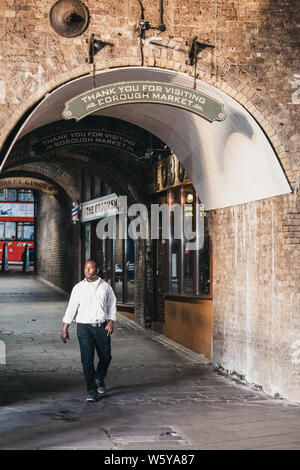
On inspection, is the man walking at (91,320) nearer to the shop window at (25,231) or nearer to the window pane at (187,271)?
the window pane at (187,271)

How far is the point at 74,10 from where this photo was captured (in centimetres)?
805

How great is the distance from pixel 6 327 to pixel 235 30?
8.83 metres

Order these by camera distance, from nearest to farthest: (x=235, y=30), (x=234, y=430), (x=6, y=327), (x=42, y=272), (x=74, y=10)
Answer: (x=234, y=430), (x=74, y=10), (x=235, y=30), (x=6, y=327), (x=42, y=272)

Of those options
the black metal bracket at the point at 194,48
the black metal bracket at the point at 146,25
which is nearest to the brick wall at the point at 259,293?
the black metal bracket at the point at 194,48

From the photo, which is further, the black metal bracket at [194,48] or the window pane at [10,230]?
the window pane at [10,230]

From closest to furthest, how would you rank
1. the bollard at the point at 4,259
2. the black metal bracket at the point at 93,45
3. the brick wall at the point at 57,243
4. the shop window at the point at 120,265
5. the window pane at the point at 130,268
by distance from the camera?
the black metal bracket at the point at 93,45
the window pane at the point at 130,268
the shop window at the point at 120,265
the brick wall at the point at 57,243
the bollard at the point at 4,259

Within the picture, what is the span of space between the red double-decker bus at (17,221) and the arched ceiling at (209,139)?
78.8 ft

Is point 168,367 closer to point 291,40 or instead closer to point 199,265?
point 199,265

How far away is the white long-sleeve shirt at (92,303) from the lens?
8.00m

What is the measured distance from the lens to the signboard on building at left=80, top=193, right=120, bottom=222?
17036 millimetres

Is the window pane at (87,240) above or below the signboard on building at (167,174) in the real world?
below

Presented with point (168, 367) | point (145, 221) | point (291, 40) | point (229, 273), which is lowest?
point (168, 367)
